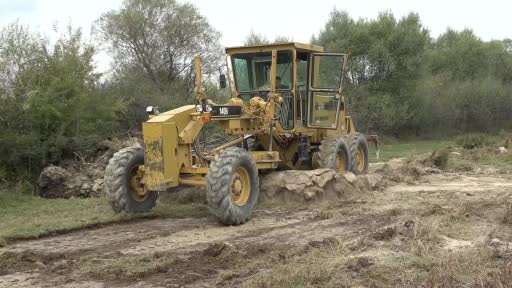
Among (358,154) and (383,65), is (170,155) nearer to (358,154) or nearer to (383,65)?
(358,154)

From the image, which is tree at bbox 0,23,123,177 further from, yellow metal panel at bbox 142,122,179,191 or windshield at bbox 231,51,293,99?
yellow metal panel at bbox 142,122,179,191

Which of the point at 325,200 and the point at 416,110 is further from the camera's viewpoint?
the point at 416,110

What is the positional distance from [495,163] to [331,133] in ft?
22.2

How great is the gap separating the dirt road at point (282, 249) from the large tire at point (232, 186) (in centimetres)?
21

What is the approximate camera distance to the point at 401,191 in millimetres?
12180

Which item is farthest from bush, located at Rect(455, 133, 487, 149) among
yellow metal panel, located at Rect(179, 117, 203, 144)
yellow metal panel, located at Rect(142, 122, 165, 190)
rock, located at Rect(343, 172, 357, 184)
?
yellow metal panel, located at Rect(142, 122, 165, 190)

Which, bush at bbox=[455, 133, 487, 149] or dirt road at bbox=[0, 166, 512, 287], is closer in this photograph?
dirt road at bbox=[0, 166, 512, 287]

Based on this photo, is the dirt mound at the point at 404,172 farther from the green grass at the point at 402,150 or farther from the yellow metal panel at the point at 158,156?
the yellow metal panel at the point at 158,156

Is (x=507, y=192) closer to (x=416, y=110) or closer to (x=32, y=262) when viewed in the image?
(x=32, y=262)

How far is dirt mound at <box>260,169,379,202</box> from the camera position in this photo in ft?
34.7

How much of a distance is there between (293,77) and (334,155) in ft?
5.39

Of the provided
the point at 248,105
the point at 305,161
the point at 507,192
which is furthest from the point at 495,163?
the point at 248,105

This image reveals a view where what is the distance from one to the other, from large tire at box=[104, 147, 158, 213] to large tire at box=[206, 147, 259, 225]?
1.34 meters

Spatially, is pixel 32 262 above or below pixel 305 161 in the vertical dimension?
below
